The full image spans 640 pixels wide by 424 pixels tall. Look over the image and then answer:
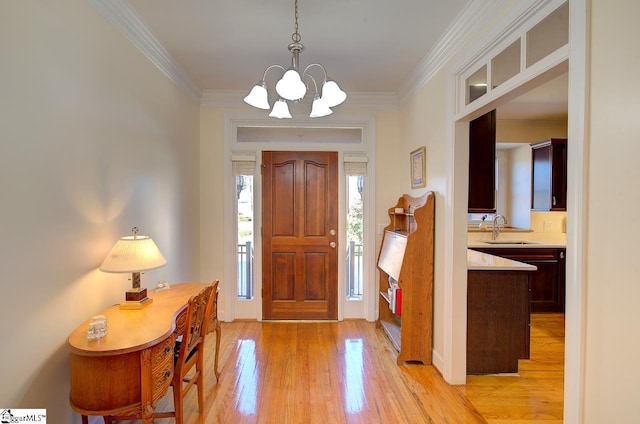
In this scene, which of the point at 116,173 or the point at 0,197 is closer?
the point at 0,197

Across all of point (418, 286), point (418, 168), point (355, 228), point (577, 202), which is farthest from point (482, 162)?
point (355, 228)

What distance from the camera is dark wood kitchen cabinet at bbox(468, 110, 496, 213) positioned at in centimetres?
253

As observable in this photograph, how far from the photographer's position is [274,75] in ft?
10.2

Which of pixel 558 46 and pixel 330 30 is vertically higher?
pixel 330 30

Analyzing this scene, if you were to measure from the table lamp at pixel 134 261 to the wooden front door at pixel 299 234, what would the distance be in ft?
6.05

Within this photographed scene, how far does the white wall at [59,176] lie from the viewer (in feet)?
4.29

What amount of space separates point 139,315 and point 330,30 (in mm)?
2319

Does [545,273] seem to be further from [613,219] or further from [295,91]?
[295,91]

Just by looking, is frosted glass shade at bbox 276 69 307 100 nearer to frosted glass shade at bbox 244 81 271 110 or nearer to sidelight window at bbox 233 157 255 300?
frosted glass shade at bbox 244 81 271 110

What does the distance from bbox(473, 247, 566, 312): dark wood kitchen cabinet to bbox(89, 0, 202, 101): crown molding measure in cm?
394

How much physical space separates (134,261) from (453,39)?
8.78 feet

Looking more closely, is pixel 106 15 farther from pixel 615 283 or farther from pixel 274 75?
pixel 615 283

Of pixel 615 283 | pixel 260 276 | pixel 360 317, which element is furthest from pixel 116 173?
pixel 360 317

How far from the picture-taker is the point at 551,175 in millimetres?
3828
